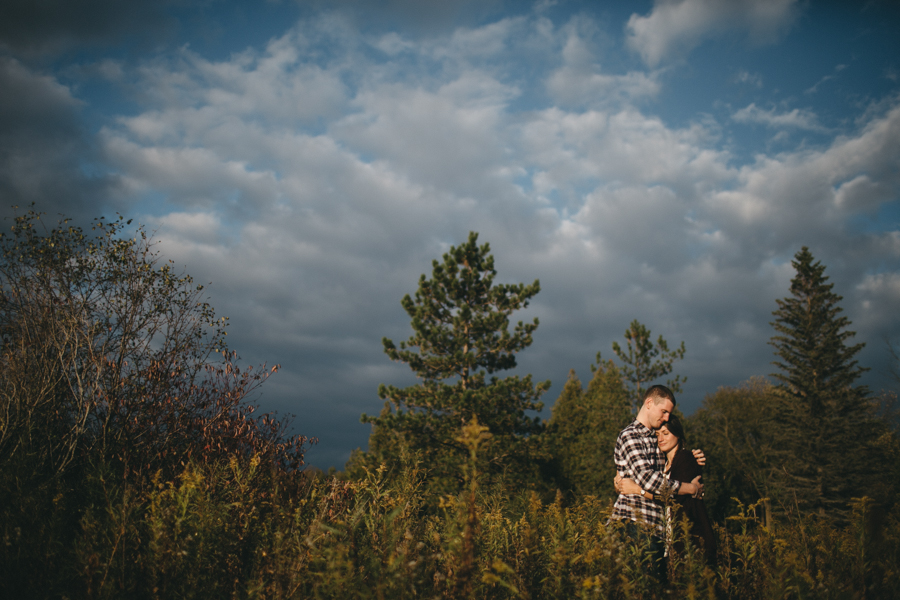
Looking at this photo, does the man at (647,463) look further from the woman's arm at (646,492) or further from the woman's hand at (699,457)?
the woman's hand at (699,457)

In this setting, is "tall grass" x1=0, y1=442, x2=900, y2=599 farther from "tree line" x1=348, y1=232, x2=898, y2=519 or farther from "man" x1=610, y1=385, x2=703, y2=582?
"tree line" x1=348, y1=232, x2=898, y2=519

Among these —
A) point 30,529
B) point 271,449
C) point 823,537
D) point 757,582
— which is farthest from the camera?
point 271,449

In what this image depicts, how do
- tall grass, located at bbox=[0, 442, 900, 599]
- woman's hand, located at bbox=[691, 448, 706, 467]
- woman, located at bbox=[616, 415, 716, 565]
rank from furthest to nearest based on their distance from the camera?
woman's hand, located at bbox=[691, 448, 706, 467] < woman, located at bbox=[616, 415, 716, 565] < tall grass, located at bbox=[0, 442, 900, 599]

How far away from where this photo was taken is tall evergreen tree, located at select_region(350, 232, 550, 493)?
16959 mm

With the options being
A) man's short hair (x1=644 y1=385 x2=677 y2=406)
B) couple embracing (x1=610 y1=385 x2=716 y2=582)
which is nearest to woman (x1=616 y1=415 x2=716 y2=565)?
couple embracing (x1=610 y1=385 x2=716 y2=582)

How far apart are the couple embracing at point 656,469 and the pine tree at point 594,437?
15.0 m

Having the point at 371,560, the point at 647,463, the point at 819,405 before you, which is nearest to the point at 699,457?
the point at 647,463

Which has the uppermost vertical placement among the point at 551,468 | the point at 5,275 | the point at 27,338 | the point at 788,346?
the point at 788,346

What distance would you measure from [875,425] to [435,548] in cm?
3328

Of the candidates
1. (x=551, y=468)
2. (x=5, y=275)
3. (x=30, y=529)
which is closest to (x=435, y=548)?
(x=30, y=529)

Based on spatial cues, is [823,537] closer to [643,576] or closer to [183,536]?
[643,576]

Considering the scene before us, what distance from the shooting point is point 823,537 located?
2.74 meters

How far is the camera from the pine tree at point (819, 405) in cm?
2316

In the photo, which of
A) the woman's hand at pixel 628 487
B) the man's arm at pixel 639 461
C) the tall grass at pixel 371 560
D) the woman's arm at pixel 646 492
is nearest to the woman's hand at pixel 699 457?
the woman's arm at pixel 646 492
